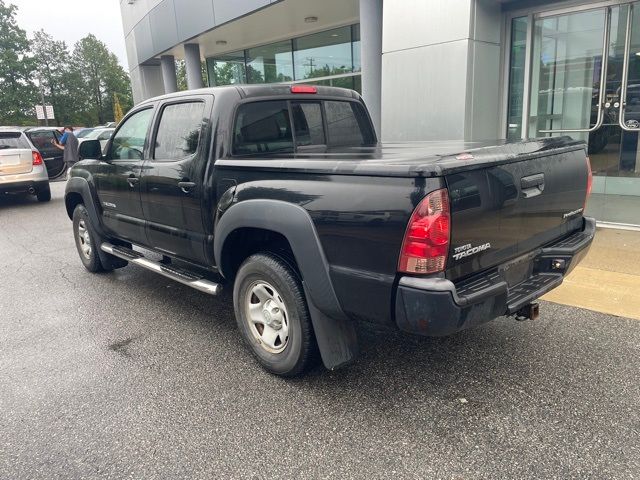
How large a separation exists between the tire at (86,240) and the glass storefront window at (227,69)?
12099 millimetres

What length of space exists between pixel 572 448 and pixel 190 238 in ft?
9.69

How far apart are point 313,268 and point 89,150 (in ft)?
11.1

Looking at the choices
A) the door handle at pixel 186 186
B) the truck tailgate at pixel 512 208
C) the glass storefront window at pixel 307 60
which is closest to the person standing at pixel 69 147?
the glass storefront window at pixel 307 60

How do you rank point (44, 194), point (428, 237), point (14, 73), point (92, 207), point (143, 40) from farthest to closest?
point (14, 73), point (143, 40), point (44, 194), point (92, 207), point (428, 237)

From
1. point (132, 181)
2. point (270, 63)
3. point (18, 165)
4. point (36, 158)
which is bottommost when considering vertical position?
point (18, 165)

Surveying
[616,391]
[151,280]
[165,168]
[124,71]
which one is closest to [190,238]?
[165,168]

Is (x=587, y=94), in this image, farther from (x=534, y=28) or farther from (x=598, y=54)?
(x=534, y=28)

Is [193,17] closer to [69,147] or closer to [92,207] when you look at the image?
[69,147]

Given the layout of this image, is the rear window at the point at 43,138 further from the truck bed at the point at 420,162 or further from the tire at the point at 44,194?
the truck bed at the point at 420,162

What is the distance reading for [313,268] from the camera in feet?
9.73

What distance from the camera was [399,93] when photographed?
8078 mm

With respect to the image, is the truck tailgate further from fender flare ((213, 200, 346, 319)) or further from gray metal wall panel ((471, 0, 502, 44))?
gray metal wall panel ((471, 0, 502, 44))

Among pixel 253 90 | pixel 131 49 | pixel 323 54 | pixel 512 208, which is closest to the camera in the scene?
pixel 512 208

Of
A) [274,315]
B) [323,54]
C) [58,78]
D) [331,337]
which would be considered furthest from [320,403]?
[58,78]
